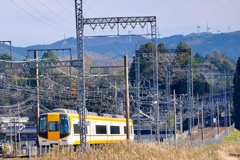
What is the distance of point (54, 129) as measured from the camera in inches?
1647

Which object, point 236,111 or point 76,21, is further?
point 236,111

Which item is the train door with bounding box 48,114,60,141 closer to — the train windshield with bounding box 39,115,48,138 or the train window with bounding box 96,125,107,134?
the train windshield with bounding box 39,115,48,138

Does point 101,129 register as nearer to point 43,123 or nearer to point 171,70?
point 43,123

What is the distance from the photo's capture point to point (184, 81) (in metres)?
85.2

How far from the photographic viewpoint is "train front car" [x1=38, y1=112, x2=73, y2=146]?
136ft

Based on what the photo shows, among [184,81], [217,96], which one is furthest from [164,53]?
[217,96]

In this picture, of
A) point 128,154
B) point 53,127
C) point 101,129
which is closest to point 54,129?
point 53,127

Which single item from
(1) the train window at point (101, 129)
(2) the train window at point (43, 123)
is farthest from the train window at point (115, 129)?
(2) the train window at point (43, 123)

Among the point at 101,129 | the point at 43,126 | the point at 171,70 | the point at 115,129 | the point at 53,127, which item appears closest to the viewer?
the point at 53,127

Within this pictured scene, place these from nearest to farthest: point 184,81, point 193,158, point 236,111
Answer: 1. point 193,158
2. point 236,111
3. point 184,81

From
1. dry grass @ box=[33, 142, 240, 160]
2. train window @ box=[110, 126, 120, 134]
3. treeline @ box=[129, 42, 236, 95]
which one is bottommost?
train window @ box=[110, 126, 120, 134]

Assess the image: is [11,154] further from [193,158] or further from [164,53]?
[164,53]

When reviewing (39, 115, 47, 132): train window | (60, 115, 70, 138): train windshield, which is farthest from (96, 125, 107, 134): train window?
(39, 115, 47, 132): train window

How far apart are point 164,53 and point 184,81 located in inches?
712
